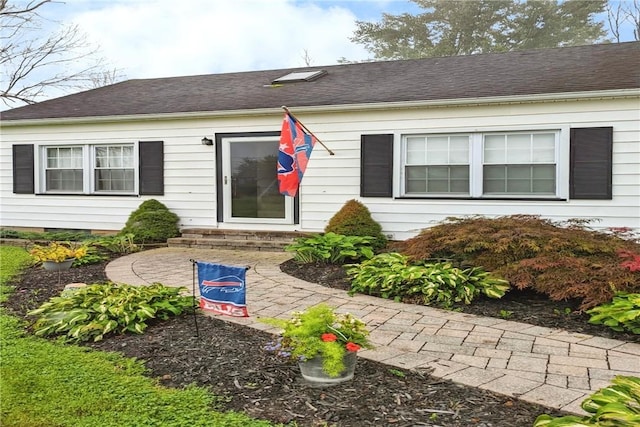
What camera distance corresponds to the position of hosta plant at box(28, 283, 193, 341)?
3.88m

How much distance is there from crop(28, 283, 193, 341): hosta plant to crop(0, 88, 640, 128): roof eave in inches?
185

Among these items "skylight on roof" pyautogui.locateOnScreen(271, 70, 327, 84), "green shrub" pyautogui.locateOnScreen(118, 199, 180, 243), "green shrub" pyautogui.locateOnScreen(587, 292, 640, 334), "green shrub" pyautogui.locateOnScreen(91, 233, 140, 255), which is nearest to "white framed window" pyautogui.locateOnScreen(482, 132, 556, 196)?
"green shrub" pyautogui.locateOnScreen(587, 292, 640, 334)

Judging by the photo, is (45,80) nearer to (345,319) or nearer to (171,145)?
(171,145)

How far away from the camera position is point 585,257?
494 cm

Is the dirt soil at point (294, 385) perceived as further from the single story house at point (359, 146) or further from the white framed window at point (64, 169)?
the white framed window at point (64, 169)

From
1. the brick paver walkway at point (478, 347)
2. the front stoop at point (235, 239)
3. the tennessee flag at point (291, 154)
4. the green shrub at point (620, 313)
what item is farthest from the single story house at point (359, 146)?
the green shrub at point (620, 313)

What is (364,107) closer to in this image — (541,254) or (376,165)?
(376,165)

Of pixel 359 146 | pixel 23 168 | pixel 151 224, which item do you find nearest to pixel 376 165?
pixel 359 146

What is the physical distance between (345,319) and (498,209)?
17.5 feet

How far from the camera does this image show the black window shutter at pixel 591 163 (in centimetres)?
704

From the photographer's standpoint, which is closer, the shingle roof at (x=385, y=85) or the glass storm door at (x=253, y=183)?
the shingle roof at (x=385, y=85)

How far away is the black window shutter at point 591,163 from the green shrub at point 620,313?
336cm

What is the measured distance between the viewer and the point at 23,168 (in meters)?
10.4

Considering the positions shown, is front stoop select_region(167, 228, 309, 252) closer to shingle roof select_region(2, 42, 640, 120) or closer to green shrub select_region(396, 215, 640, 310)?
shingle roof select_region(2, 42, 640, 120)
